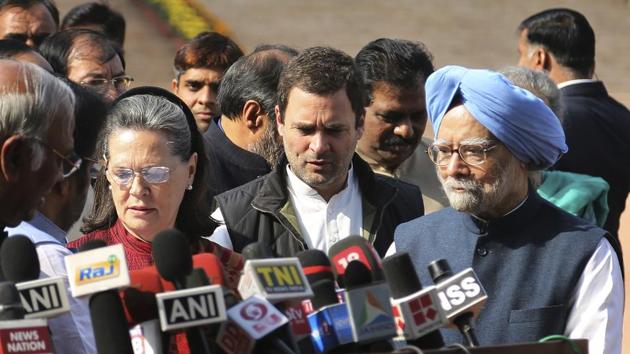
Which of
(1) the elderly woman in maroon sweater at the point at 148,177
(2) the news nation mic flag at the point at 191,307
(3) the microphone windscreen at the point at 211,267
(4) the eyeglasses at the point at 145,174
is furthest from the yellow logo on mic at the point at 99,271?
(4) the eyeglasses at the point at 145,174

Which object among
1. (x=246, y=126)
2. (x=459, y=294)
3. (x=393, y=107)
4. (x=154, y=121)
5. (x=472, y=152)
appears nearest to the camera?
(x=459, y=294)

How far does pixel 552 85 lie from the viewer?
555cm

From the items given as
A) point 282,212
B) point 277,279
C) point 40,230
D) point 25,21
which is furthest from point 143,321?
point 25,21

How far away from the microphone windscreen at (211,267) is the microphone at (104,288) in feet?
1.25

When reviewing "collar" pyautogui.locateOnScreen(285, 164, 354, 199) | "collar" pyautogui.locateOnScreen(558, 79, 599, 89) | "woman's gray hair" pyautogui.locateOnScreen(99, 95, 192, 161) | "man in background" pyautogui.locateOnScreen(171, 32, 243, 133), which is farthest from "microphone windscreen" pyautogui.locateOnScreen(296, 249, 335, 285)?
"collar" pyautogui.locateOnScreen(558, 79, 599, 89)

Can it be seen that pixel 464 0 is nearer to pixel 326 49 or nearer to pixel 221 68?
pixel 221 68

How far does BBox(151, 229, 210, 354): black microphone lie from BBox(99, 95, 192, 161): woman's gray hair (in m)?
1.87

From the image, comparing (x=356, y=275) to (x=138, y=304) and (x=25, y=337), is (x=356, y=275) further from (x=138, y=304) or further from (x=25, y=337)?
(x=25, y=337)

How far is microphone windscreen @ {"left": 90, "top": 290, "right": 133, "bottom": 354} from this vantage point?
2.72 m

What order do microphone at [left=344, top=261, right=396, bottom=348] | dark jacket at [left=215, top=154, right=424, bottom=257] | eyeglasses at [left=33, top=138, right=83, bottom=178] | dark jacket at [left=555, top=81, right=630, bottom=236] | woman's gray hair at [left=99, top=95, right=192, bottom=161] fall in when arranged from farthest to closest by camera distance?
dark jacket at [left=555, top=81, right=630, bottom=236]
dark jacket at [left=215, top=154, right=424, bottom=257]
woman's gray hair at [left=99, top=95, right=192, bottom=161]
eyeglasses at [left=33, top=138, right=83, bottom=178]
microphone at [left=344, top=261, right=396, bottom=348]

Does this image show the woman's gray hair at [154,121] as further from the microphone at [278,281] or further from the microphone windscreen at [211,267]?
the microphone at [278,281]

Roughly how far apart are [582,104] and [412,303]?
14.8ft

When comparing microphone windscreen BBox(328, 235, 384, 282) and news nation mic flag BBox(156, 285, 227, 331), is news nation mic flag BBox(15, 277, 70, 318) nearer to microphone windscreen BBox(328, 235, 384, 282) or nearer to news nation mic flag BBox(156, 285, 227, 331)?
news nation mic flag BBox(156, 285, 227, 331)

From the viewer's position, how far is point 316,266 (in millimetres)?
3127
